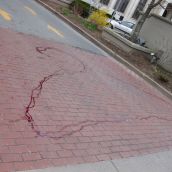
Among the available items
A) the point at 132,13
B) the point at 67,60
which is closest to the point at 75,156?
the point at 67,60

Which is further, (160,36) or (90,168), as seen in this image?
(160,36)

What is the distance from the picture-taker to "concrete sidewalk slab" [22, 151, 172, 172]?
448cm

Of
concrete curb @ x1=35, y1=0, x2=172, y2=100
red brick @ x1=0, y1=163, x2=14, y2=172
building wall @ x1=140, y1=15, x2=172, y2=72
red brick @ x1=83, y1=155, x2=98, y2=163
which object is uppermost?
red brick @ x1=0, y1=163, x2=14, y2=172

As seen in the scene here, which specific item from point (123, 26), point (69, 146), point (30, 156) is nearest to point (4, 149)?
Answer: point (30, 156)

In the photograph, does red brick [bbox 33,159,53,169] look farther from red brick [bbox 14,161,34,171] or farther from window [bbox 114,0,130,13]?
window [bbox 114,0,130,13]

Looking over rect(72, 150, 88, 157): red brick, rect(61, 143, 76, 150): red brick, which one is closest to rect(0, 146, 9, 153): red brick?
rect(61, 143, 76, 150): red brick

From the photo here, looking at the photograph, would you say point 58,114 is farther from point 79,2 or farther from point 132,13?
point 132,13

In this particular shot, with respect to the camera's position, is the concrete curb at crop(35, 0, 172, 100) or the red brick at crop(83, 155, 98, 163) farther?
the concrete curb at crop(35, 0, 172, 100)

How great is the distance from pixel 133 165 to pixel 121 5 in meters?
43.4

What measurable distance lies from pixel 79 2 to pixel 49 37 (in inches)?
503

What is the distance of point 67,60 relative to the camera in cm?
956

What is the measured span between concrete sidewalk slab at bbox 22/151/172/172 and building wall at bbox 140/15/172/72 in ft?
28.9

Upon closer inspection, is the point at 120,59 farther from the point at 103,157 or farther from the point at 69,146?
the point at 69,146

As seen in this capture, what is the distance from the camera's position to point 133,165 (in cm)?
532
